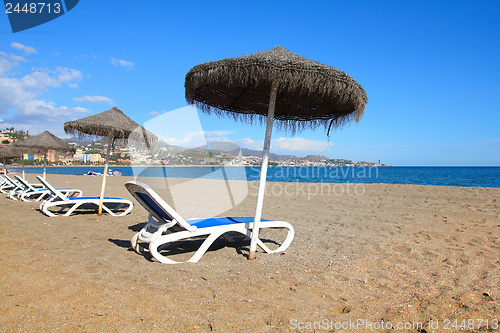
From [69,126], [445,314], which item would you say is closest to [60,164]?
[69,126]

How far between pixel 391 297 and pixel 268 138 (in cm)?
222

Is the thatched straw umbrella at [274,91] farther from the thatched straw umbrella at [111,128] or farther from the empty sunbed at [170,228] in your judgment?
the thatched straw umbrella at [111,128]

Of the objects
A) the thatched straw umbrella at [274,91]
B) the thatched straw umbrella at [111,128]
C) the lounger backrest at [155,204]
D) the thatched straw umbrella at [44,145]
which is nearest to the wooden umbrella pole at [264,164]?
the thatched straw umbrella at [274,91]

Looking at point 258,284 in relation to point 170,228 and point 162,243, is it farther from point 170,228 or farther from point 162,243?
point 170,228

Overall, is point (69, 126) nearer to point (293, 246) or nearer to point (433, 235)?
point (293, 246)

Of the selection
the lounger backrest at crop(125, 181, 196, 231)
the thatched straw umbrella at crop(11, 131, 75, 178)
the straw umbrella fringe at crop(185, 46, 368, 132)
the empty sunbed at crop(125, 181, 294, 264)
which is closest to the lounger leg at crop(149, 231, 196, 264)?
the empty sunbed at crop(125, 181, 294, 264)

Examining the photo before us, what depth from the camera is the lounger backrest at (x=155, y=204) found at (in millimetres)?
3633

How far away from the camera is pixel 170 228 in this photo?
4051 mm

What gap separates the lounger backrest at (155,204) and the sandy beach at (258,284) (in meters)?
0.55

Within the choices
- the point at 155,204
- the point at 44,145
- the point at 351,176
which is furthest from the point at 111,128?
the point at 351,176

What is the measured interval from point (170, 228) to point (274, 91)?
2.25 metres

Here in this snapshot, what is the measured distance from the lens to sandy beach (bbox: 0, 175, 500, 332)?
7.50ft

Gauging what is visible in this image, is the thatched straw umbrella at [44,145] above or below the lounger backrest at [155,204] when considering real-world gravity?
above

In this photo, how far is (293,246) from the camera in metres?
4.54
